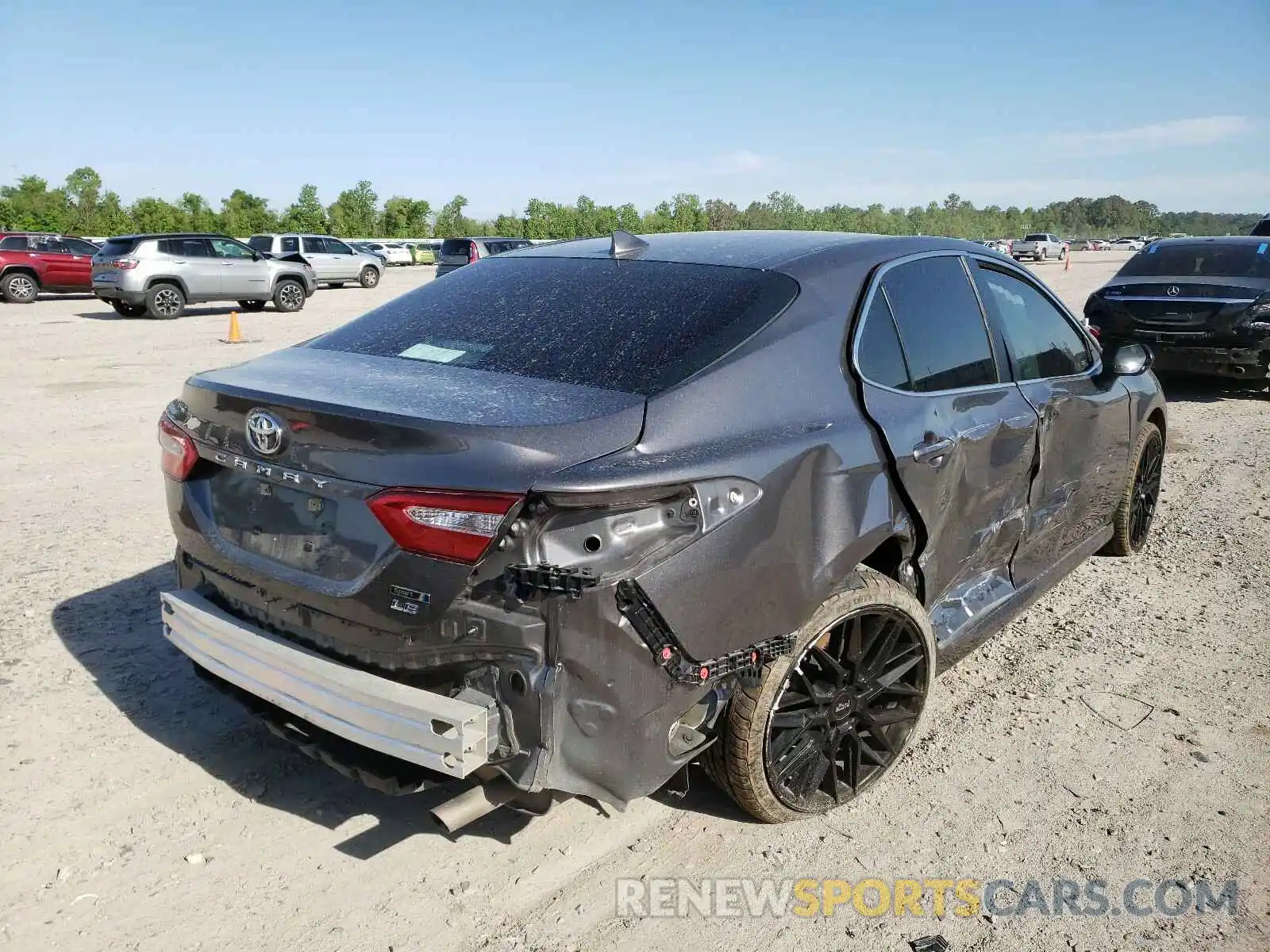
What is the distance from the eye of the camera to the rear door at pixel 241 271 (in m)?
20.9

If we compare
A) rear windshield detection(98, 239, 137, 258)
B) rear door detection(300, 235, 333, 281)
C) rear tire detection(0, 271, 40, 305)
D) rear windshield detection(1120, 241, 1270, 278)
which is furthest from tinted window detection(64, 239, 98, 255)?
rear windshield detection(1120, 241, 1270, 278)

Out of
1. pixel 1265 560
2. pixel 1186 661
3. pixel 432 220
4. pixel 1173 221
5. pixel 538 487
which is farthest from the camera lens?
pixel 1173 221

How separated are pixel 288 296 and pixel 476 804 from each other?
21.4m

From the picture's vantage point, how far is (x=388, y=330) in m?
3.35

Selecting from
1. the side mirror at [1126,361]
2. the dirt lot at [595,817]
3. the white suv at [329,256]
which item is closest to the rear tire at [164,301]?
the white suv at [329,256]

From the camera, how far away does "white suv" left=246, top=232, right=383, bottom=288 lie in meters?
28.0

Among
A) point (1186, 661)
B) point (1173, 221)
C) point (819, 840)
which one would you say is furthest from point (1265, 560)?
point (1173, 221)

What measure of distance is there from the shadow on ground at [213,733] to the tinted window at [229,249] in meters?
18.2

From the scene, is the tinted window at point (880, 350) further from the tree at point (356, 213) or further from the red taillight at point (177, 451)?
the tree at point (356, 213)

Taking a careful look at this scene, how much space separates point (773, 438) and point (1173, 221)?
189712 mm

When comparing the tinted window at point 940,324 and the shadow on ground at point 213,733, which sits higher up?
the tinted window at point 940,324

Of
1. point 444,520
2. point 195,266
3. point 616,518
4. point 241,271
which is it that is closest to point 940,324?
point 616,518

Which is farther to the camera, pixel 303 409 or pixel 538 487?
pixel 303 409

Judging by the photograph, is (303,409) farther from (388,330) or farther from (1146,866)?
(1146,866)
